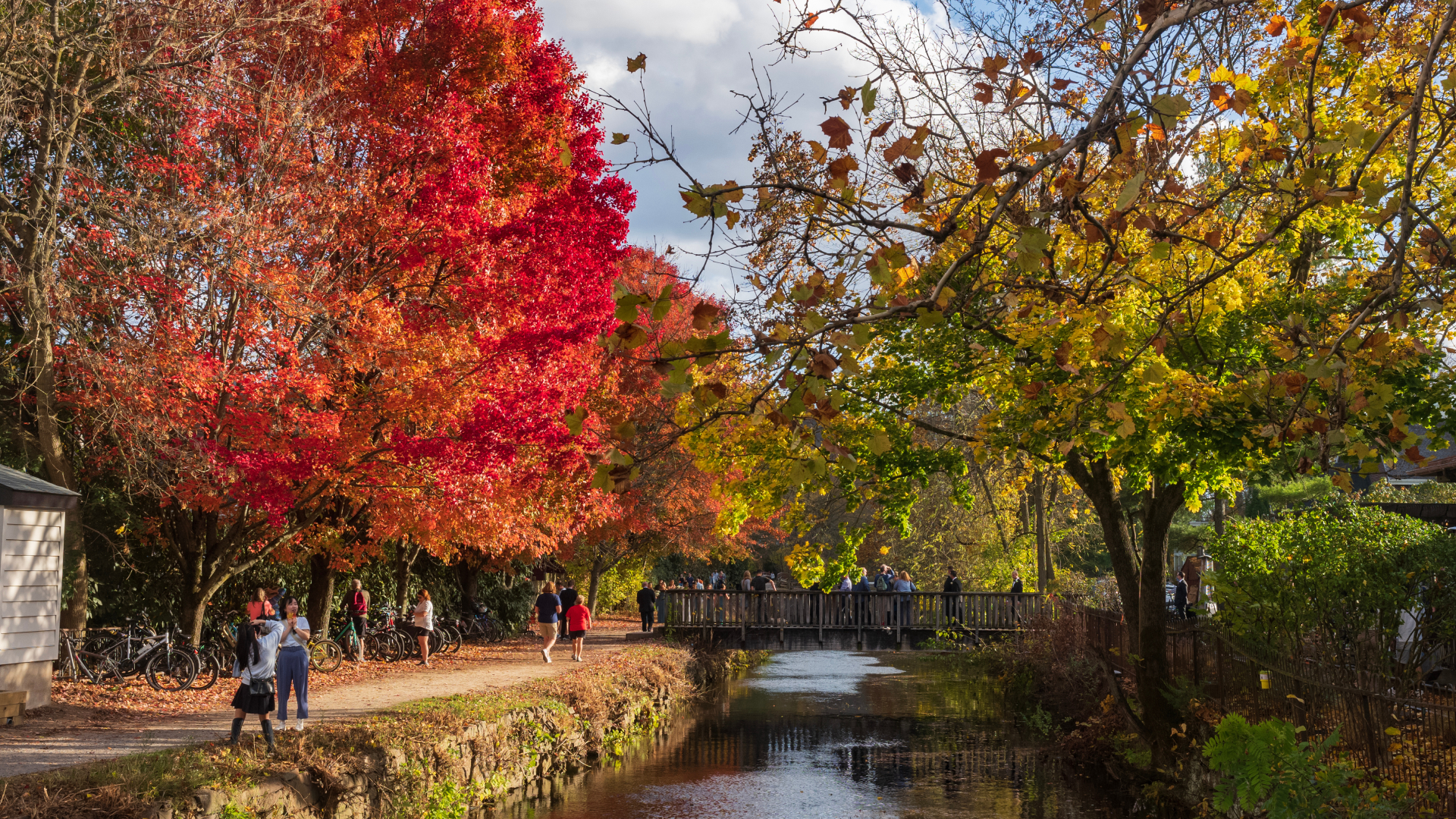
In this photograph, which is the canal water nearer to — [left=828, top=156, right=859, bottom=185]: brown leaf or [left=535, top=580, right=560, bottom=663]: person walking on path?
[left=535, top=580, right=560, bottom=663]: person walking on path

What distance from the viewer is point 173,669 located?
571 inches

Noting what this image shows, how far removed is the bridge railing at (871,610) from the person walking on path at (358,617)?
7.89 meters

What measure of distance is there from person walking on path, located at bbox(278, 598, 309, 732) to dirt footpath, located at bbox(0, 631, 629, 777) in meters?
0.62

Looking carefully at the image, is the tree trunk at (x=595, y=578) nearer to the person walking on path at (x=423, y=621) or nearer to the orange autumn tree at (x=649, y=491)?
the orange autumn tree at (x=649, y=491)

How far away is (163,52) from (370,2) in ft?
11.6

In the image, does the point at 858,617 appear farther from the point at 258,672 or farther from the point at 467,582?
the point at 258,672

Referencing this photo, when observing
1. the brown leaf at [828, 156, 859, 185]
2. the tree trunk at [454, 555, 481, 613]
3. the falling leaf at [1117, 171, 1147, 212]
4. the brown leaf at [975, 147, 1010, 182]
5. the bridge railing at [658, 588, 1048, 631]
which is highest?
the brown leaf at [828, 156, 859, 185]

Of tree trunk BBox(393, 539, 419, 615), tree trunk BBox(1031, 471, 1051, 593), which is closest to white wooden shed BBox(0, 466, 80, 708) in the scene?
tree trunk BBox(393, 539, 419, 615)

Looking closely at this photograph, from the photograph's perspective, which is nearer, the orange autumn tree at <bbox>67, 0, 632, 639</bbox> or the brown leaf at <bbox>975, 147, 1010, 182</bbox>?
the brown leaf at <bbox>975, 147, 1010, 182</bbox>

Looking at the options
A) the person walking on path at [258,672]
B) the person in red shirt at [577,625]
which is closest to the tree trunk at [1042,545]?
the person in red shirt at [577,625]

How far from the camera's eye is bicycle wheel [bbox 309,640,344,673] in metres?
17.4

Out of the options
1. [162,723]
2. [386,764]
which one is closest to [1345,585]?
[386,764]

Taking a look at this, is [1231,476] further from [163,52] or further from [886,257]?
[163,52]

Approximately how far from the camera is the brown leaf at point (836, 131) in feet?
11.9
